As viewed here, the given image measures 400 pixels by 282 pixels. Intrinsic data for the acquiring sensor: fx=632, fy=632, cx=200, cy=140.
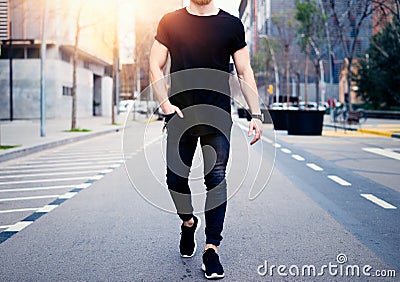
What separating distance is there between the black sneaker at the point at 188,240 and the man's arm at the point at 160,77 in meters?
0.92

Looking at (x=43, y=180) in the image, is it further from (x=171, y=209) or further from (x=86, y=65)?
(x=86, y=65)

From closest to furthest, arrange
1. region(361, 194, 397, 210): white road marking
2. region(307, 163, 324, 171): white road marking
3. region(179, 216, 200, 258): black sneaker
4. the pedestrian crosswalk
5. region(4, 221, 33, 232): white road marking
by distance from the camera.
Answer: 1. region(179, 216, 200, 258): black sneaker
2. region(4, 221, 33, 232): white road marking
3. the pedestrian crosswalk
4. region(361, 194, 397, 210): white road marking
5. region(307, 163, 324, 171): white road marking

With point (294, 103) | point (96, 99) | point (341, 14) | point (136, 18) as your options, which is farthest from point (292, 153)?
point (294, 103)

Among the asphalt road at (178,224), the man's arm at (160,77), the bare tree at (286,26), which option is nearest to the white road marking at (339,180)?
the asphalt road at (178,224)

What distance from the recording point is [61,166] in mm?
13156

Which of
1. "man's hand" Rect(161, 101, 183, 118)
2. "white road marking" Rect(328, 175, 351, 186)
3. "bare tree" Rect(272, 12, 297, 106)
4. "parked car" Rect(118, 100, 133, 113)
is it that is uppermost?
"bare tree" Rect(272, 12, 297, 106)

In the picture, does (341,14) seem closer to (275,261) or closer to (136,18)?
(136,18)

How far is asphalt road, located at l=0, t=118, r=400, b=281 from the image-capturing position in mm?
4574

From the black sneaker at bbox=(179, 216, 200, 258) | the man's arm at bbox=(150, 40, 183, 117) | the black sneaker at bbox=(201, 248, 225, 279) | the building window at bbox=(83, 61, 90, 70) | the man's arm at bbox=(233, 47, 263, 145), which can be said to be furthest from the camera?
the building window at bbox=(83, 61, 90, 70)

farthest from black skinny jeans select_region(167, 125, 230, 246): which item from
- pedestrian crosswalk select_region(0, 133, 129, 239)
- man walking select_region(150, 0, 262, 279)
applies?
pedestrian crosswalk select_region(0, 133, 129, 239)

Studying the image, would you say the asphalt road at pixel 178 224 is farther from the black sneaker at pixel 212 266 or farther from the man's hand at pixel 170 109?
the man's hand at pixel 170 109

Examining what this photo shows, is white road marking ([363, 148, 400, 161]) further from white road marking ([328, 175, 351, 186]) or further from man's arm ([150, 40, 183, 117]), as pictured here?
man's arm ([150, 40, 183, 117])

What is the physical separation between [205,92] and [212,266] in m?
1.19

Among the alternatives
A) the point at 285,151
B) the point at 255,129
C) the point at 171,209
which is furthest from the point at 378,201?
the point at 285,151
